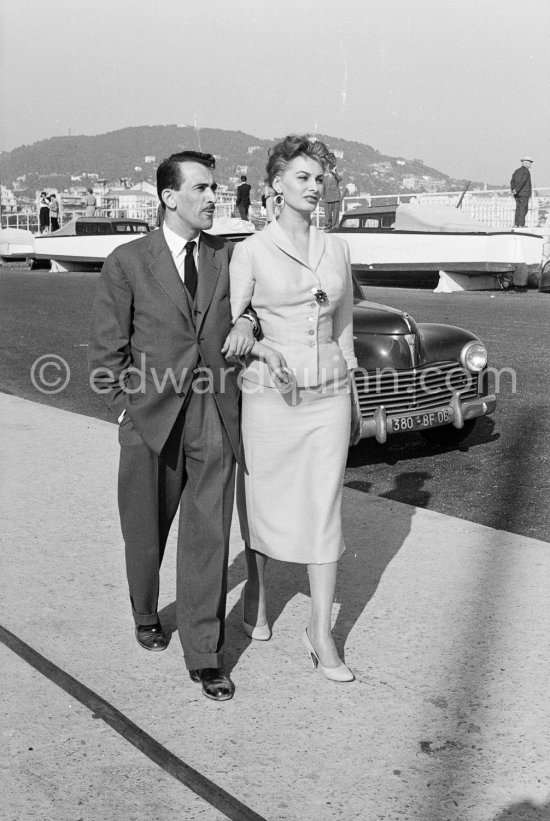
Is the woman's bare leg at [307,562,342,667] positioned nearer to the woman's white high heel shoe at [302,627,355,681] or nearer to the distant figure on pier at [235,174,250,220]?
the woman's white high heel shoe at [302,627,355,681]

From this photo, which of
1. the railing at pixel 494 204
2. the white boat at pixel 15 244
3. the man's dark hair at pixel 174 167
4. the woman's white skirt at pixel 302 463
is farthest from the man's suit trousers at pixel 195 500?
the white boat at pixel 15 244

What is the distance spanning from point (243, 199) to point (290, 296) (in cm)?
2611

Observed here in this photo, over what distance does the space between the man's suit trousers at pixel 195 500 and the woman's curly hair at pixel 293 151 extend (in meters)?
0.81

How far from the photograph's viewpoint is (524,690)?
335 cm

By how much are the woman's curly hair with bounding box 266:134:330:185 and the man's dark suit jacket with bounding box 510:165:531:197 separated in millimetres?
19991

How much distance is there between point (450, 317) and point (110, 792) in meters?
12.1

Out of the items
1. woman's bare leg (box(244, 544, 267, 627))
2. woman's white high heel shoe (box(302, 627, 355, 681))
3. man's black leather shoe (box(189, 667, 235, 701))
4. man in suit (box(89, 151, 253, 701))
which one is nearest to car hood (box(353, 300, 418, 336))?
woman's bare leg (box(244, 544, 267, 627))

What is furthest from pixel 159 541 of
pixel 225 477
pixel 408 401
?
pixel 408 401

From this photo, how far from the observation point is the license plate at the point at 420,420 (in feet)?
21.7

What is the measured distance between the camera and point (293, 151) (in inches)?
135

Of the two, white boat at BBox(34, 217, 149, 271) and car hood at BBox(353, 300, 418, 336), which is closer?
car hood at BBox(353, 300, 418, 336)

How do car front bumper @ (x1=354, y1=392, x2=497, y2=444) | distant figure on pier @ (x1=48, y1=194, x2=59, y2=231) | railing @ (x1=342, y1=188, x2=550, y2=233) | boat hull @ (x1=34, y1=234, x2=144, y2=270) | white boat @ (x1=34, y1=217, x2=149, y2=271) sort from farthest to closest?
distant figure on pier @ (x1=48, y1=194, x2=59, y2=231), white boat @ (x1=34, y1=217, x2=149, y2=271), boat hull @ (x1=34, y1=234, x2=144, y2=270), railing @ (x1=342, y1=188, x2=550, y2=233), car front bumper @ (x1=354, y1=392, x2=497, y2=444)

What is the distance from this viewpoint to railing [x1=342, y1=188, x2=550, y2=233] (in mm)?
24672

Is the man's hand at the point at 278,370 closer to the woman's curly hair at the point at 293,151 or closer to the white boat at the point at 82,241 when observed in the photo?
the woman's curly hair at the point at 293,151
